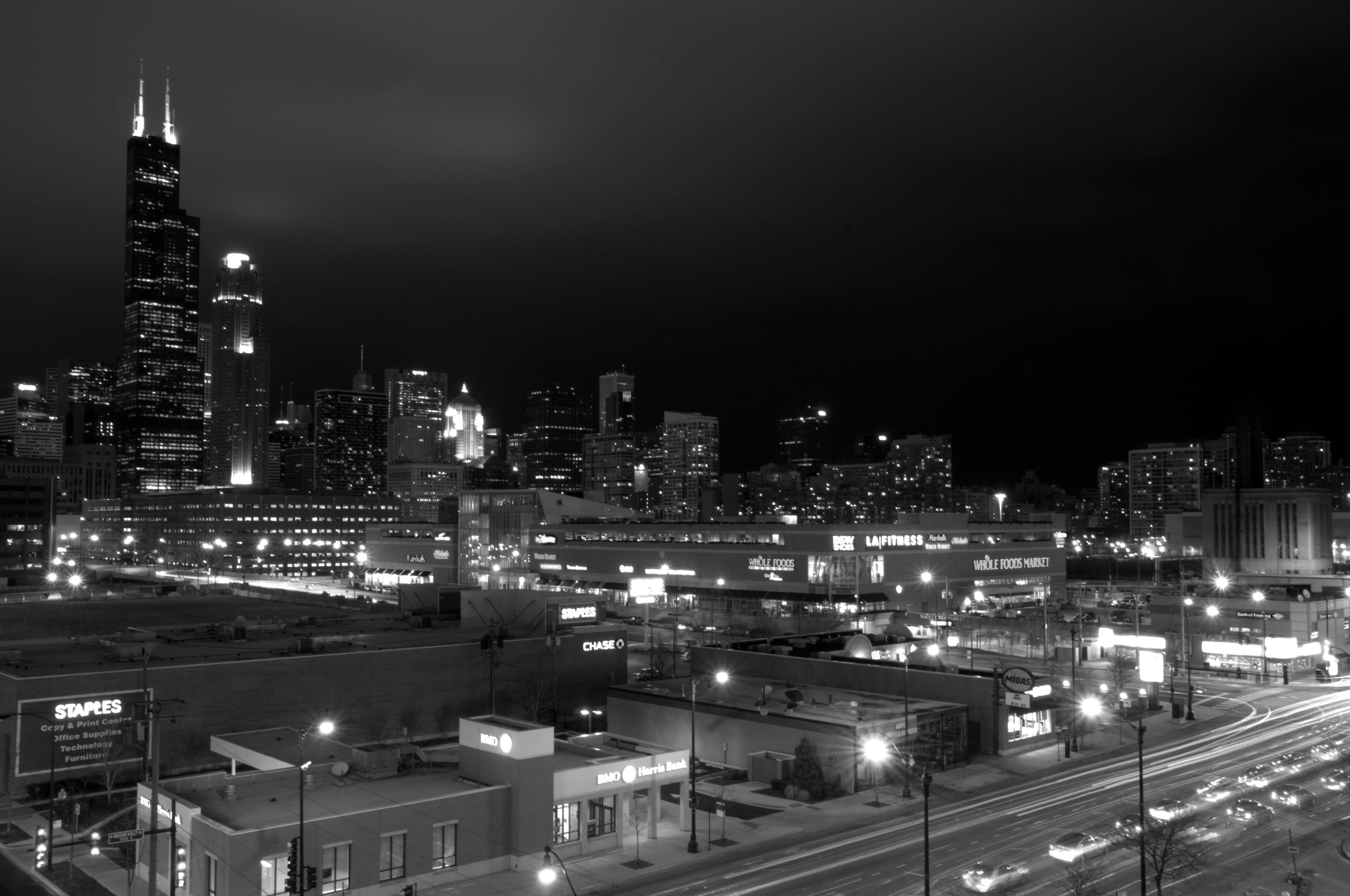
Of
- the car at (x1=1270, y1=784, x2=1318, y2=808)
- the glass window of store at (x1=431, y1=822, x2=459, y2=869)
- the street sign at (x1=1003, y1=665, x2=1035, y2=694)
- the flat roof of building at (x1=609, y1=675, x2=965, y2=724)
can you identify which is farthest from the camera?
the street sign at (x1=1003, y1=665, x2=1035, y2=694)

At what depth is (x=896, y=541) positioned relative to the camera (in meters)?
134

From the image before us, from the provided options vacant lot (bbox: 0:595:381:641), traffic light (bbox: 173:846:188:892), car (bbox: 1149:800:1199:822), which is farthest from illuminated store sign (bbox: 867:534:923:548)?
traffic light (bbox: 173:846:188:892)

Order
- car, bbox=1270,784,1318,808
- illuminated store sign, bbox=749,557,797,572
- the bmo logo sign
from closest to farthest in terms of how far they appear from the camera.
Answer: car, bbox=1270,784,1318,808 < the bmo logo sign < illuminated store sign, bbox=749,557,797,572

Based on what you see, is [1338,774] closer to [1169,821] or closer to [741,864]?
[1169,821]

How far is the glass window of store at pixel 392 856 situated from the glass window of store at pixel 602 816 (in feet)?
25.5

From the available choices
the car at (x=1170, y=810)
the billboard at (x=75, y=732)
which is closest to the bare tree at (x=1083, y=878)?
the car at (x=1170, y=810)

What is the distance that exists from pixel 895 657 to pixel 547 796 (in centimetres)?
4096

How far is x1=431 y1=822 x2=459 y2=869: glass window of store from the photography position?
3781 cm

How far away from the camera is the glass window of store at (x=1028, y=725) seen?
57.2 meters

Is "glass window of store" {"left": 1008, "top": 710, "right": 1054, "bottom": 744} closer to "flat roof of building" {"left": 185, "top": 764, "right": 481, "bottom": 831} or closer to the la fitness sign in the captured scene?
the la fitness sign

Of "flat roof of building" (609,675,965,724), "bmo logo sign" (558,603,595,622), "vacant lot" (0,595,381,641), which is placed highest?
"bmo logo sign" (558,603,595,622)

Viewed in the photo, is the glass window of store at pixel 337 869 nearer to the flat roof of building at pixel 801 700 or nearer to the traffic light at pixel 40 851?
the traffic light at pixel 40 851

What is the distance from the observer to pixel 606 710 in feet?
215

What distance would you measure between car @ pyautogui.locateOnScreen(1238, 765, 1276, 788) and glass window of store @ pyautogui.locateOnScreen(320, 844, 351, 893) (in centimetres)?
3842
